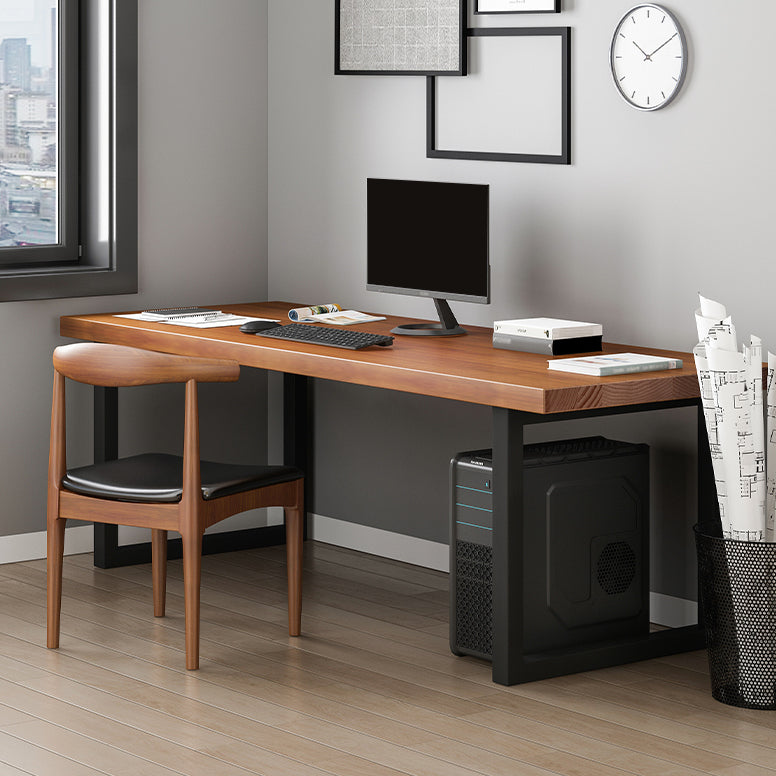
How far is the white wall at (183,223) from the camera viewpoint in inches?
184

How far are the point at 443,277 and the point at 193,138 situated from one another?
4.14 ft

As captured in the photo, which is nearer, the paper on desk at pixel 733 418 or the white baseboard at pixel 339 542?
the paper on desk at pixel 733 418

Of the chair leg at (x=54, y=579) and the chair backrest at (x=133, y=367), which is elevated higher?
the chair backrest at (x=133, y=367)

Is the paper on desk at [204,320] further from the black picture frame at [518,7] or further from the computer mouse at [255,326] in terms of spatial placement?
the black picture frame at [518,7]

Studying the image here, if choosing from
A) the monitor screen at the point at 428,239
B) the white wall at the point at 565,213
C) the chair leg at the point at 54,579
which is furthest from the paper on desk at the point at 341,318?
the chair leg at the point at 54,579

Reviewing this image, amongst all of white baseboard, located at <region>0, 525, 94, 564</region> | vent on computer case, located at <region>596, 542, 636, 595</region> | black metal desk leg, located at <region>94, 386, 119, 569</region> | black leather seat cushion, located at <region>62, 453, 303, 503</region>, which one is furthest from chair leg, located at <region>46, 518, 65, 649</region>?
vent on computer case, located at <region>596, 542, 636, 595</region>

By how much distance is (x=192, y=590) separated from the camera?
3.59 metres

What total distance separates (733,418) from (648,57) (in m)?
1.09

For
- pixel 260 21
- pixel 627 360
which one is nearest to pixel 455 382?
pixel 627 360

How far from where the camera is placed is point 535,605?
3.58 meters

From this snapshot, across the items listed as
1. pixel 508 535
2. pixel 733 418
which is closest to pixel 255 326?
pixel 508 535

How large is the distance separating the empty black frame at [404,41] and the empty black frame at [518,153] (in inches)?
1.8

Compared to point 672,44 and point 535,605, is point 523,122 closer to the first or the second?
point 672,44

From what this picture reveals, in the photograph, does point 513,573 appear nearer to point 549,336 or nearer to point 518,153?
point 549,336
